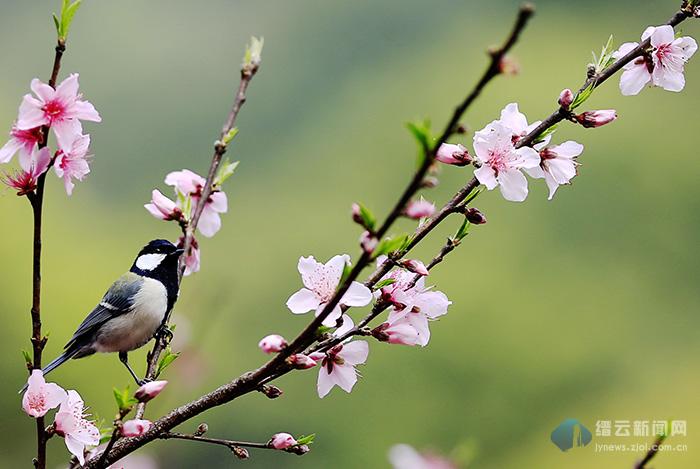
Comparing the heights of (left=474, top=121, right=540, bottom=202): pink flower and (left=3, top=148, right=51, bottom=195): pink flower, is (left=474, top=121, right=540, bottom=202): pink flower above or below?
above

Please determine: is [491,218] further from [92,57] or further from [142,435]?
[142,435]

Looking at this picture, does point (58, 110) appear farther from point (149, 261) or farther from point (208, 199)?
point (149, 261)

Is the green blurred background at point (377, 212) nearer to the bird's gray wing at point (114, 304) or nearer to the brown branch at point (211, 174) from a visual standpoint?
the bird's gray wing at point (114, 304)

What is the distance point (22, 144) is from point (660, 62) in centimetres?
41

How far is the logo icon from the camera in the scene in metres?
1.80

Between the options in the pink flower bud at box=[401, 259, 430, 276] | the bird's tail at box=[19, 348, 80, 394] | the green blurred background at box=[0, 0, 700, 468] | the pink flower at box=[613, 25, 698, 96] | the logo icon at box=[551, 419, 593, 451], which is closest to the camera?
the pink flower bud at box=[401, 259, 430, 276]

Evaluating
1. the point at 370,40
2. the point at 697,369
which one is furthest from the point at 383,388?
the point at 370,40

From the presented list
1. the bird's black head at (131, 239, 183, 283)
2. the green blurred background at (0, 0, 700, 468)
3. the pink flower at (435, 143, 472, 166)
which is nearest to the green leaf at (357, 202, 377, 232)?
the pink flower at (435, 143, 472, 166)

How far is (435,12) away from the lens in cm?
314

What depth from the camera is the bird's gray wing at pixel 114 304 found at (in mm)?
764

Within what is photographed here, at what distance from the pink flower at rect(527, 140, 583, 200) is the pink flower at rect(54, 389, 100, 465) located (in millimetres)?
311

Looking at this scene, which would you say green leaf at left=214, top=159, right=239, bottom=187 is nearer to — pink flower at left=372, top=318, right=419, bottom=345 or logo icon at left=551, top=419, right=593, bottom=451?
pink flower at left=372, top=318, right=419, bottom=345

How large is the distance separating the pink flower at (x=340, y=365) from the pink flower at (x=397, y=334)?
0.12ft

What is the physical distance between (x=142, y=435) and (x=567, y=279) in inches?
89.3
